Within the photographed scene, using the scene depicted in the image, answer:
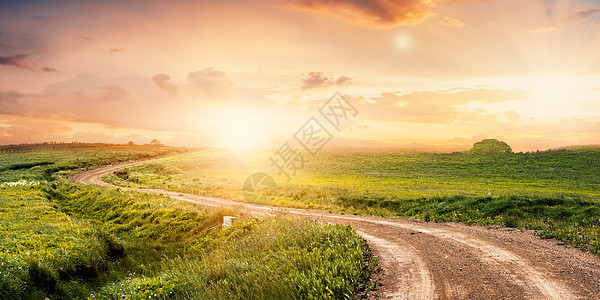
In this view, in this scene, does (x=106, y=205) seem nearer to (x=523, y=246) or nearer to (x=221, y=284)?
(x=221, y=284)

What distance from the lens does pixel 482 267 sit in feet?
30.5

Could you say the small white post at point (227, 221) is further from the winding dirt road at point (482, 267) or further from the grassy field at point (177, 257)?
the winding dirt road at point (482, 267)

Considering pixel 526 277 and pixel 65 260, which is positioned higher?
pixel 526 277

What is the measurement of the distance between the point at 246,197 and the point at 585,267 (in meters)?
26.5

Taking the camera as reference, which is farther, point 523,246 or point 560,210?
point 560,210

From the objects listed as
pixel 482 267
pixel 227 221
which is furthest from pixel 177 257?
pixel 482 267

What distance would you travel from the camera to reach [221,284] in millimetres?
9016

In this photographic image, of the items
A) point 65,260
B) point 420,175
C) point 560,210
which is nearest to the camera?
point 65,260

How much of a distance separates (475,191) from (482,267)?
25.1 meters

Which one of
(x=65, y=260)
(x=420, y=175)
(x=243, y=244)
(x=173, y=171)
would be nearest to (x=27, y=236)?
(x=65, y=260)

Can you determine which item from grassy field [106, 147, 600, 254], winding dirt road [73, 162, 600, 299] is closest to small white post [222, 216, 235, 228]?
winding dirt road [73, 162, 600, 299]

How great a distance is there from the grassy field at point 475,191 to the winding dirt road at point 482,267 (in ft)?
5.53

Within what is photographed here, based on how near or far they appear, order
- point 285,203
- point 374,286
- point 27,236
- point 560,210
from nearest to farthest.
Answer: point 374,286, point 27,236, point 560,210, point 285,203

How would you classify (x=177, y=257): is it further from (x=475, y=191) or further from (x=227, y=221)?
(x=475, y=191)
